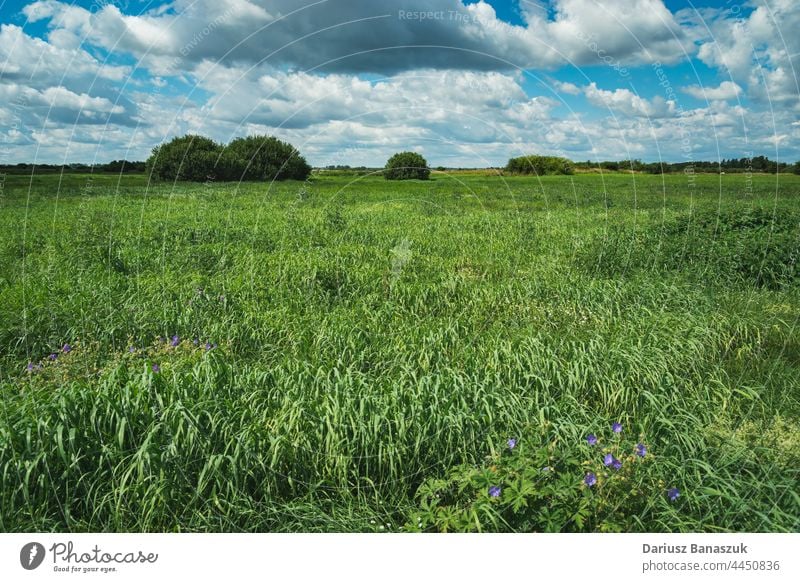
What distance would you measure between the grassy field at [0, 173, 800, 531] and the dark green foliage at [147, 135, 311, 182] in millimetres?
20251

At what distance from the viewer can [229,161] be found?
104ft

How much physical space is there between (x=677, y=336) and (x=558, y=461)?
3535 millimetres

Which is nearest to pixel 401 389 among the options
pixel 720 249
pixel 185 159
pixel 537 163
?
pixel 720 249

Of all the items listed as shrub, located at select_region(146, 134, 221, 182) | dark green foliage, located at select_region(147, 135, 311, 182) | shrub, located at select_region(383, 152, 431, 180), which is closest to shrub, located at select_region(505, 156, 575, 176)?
shrub, located at select_region(383, 152, 431, 180)

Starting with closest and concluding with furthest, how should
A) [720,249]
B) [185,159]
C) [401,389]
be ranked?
[401,389]
[720,249]
[185,159]

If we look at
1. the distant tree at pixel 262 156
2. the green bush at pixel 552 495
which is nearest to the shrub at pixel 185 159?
the distant tree at pixel 262 156

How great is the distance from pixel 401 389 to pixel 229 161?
96.6ft

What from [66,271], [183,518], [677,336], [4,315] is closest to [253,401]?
[183,518]

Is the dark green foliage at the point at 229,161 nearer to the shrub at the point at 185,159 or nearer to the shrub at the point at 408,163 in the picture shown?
the shrub at the point at 185,159

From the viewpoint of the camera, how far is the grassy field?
12.9 ft

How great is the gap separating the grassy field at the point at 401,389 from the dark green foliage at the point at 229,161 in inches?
797

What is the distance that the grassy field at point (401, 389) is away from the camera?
12.9 feet

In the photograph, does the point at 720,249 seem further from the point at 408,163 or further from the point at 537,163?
the point at 537,163

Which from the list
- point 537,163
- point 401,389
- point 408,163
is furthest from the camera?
point 537,163
